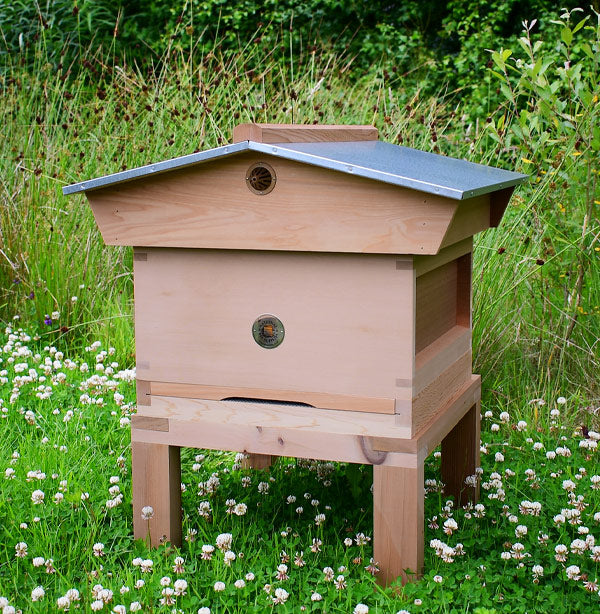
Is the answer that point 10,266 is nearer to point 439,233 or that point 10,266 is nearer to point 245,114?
point 245,114

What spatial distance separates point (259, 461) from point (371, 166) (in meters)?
1.59

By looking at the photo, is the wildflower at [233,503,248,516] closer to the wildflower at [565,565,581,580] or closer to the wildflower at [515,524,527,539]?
the wildflower at [515,524,527,539]

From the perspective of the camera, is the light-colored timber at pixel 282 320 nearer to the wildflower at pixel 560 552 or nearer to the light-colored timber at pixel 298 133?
the light-colored timber at pixel 298 133

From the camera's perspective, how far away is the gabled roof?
227 cm

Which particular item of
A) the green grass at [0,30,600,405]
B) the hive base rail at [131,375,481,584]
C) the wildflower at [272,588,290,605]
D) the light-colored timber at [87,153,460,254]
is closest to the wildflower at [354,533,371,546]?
the hive base rail at [131,375,481,584]

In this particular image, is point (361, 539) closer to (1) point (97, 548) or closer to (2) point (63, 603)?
(1) point (97, 548)

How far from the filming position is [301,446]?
255 centimetres

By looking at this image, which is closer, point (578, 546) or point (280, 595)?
point (280, 595)

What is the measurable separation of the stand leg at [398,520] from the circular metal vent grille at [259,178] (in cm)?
85

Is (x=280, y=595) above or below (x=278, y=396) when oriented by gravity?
below

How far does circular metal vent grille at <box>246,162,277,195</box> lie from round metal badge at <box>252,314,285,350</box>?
0.37 meters

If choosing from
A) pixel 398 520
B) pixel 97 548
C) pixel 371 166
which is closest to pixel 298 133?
pixel 371 166

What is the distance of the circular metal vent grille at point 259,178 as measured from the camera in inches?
97.1

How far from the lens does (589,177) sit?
161 inches
